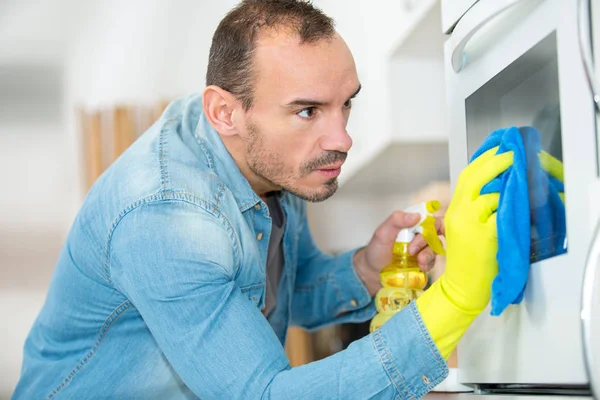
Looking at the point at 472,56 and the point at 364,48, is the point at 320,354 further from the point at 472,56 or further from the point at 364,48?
the point at 472,56

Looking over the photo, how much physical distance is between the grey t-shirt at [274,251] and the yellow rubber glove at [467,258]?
1.81 ft

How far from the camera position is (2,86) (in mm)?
3285

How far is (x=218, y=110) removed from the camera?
1.16m

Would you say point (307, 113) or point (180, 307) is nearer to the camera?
point (180, 307)

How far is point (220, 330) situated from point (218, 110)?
1.40 ft

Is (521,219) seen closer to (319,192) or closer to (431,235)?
(431,235)

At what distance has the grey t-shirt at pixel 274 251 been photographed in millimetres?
1318

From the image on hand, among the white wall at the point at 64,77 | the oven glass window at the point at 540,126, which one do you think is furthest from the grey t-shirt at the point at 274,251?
the white wall at the point at 64,77

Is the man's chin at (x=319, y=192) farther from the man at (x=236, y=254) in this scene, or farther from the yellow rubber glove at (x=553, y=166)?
the yellow rubber glove at (x=553, y=166)

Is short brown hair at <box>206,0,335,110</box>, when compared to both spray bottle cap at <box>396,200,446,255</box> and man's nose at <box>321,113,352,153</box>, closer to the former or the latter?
man's nose at <box>321,113,352,153</box>

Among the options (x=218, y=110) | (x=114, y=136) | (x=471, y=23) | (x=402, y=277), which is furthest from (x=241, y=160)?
(x=114, y=136)

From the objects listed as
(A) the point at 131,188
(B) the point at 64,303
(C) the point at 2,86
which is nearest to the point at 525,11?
(A) the point at 131,188

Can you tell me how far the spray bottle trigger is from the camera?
1.03 metres

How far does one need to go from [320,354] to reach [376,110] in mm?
1236
